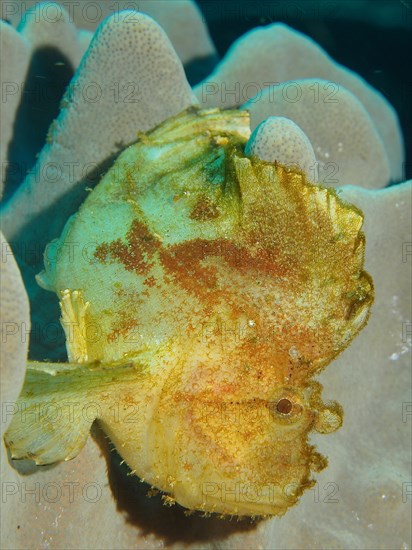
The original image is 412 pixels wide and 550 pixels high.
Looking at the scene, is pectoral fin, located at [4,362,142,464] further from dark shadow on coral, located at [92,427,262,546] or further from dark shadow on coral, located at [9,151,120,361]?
dark shadow on coral, located at [9,151,120,361]

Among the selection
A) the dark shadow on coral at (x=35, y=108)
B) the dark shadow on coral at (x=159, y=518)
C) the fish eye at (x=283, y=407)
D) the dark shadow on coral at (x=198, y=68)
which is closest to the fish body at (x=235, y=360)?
the fish eye at (x=283, y=407)

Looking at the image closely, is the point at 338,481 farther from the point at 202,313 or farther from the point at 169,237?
the point at 169,237

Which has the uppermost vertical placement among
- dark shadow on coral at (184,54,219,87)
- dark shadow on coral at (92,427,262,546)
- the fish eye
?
dark shadow on coral at (184,54,219,87)

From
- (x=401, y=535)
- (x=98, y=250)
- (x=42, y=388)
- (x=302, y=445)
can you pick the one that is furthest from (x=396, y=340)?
(x=42, y=388)

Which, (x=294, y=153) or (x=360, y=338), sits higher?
(x=294, y=153)

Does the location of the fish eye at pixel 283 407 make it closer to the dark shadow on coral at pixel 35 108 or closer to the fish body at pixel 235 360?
the fish body at pixel 235 360

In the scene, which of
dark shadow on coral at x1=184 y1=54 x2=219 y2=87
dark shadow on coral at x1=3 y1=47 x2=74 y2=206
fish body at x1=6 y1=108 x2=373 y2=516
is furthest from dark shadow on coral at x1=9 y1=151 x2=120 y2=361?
dark shadow on coral at x1=184 y1=54 x2=219 y2=87
